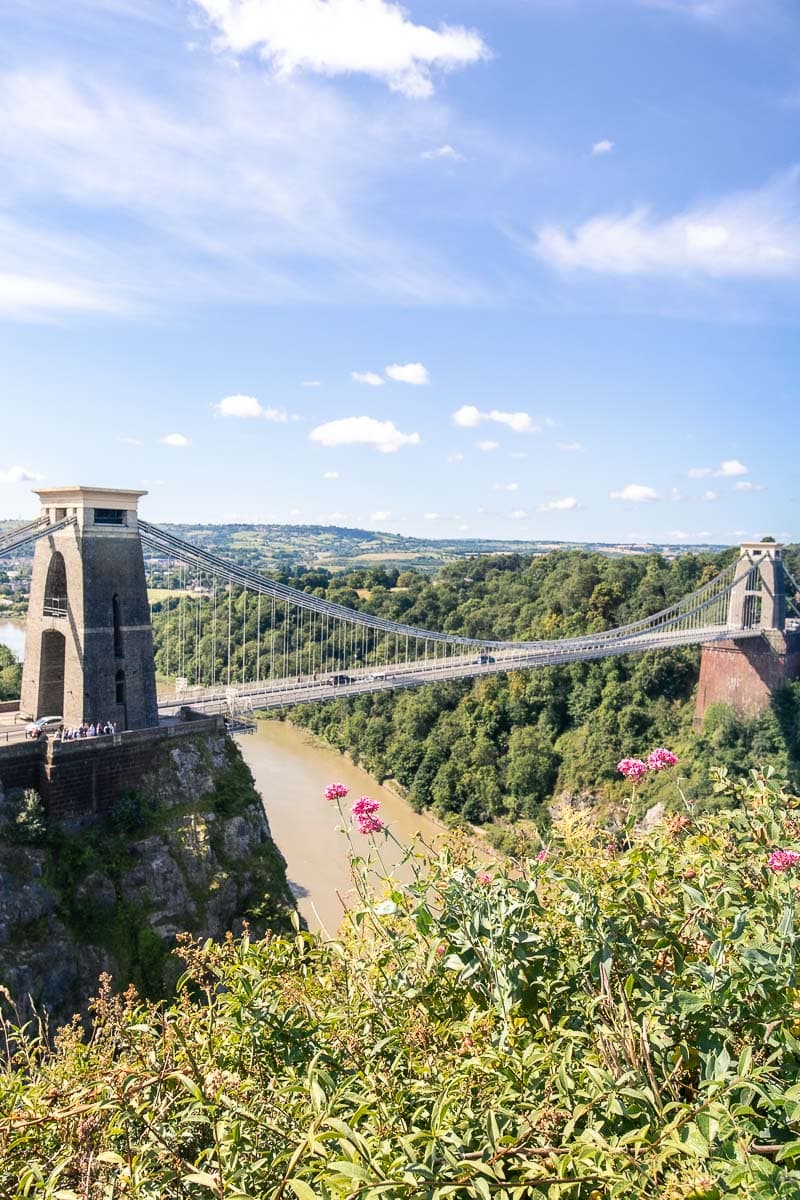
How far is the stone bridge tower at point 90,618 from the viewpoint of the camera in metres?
13.6

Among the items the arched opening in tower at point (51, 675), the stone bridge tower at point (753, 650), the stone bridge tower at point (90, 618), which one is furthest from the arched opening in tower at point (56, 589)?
the stone bridge tower at point (753, 650)

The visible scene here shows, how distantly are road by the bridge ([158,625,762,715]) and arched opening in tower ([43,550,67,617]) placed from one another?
124 inches

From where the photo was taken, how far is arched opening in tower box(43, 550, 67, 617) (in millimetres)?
13891

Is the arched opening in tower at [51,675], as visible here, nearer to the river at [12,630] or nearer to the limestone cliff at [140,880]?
the limestone cliff at [140,880]

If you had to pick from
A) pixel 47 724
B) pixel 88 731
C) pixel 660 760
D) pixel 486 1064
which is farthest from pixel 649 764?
pixel 47 724

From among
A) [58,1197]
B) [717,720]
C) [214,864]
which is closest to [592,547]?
[717,720]

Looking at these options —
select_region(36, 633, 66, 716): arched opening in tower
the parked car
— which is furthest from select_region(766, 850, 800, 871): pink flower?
select_region(36, 633, 66, 716): arched opening in tower

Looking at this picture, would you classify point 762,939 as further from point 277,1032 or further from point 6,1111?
point 6,1111

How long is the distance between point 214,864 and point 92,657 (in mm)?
3805

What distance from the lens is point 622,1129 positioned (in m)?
2.10

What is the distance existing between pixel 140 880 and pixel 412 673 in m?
11.1

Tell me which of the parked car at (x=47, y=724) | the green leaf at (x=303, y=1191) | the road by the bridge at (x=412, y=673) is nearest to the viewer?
the green leaf at (x=303, y=1191)

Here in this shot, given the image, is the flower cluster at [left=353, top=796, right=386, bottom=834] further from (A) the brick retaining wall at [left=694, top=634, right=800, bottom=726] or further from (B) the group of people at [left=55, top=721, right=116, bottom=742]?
(A) the brick retaining wall at [left=694, top=634, right=800, bottom=726]

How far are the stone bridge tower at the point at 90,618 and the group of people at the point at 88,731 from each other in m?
0.13
